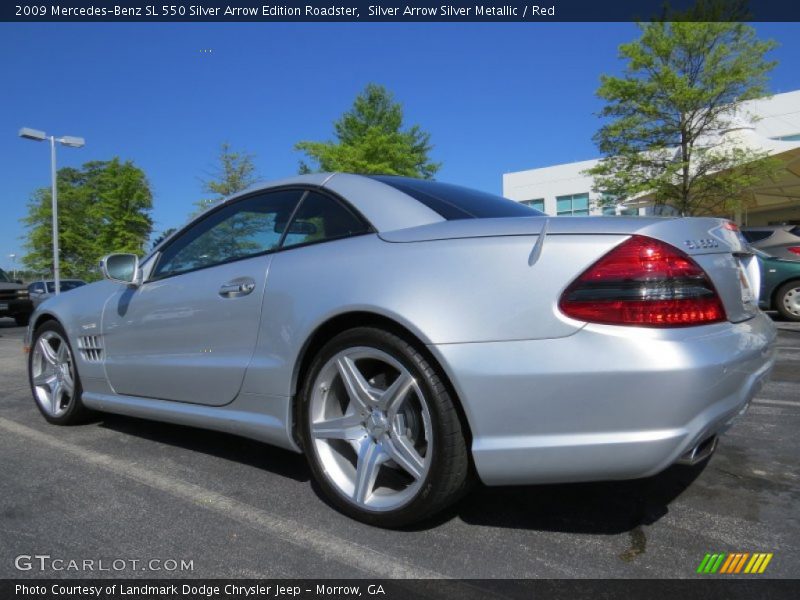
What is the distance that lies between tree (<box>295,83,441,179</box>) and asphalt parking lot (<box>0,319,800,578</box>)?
695 inches

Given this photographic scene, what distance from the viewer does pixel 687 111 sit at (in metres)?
17.5

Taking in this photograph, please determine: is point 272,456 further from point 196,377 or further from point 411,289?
point 411,289

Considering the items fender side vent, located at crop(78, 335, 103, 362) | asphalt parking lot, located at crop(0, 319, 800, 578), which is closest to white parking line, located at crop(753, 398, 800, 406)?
asphalt parking lot, located at crop(0, 319, 800, 578)

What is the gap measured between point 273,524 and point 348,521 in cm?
29

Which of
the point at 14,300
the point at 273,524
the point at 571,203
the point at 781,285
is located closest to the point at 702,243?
the point at 273,524

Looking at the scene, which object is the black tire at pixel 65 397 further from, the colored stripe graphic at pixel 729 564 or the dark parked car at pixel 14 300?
the dark parked car at pixel 14 300

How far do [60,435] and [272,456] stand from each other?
1.50m

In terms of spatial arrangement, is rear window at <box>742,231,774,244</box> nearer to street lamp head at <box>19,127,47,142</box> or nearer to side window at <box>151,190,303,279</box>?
side window at <box>151,190,303,279</box>

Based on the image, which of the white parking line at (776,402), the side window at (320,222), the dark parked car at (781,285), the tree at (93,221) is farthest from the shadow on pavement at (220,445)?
the tree at (93,221)

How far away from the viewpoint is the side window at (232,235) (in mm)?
2793

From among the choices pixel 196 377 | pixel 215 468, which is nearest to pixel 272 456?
pixel 215 468

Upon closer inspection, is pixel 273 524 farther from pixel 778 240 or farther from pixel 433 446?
pixel 778 240

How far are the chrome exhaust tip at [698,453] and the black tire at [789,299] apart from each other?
8.33 metres

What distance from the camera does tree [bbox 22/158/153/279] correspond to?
29812mm
